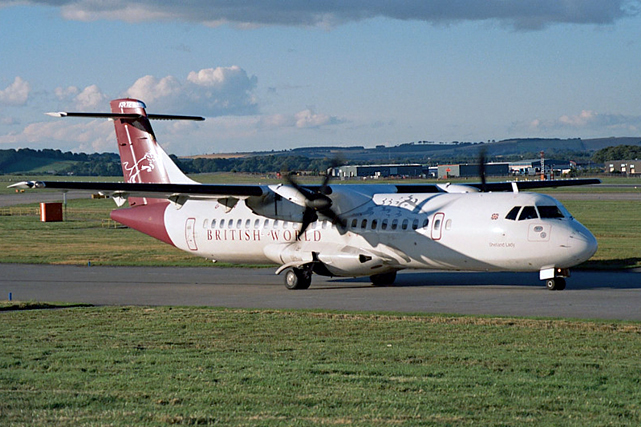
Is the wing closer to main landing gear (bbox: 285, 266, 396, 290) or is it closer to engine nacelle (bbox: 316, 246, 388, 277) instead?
main landing gear (bbox: 285, 266, 396, 290)

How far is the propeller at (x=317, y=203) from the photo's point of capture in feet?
82.0

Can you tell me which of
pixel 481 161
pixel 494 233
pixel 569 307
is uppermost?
pixel 481 161

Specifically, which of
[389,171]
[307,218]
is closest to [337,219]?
[307,218]

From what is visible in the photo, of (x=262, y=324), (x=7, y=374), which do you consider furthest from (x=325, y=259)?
(x=7, y=374)

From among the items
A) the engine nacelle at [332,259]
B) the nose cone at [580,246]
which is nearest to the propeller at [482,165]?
the engine nacelle at [332,259]

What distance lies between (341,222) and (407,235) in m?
2.32

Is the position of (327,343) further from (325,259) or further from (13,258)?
(13,258)

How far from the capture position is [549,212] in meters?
22.6

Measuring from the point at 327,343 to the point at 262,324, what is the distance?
9.77ft

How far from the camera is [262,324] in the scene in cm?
1772

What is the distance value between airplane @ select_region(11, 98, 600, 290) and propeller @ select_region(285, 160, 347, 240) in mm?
35

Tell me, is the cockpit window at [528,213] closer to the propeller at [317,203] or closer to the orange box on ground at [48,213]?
the propeller at [317,203]

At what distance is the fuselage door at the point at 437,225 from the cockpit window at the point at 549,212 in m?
2.77

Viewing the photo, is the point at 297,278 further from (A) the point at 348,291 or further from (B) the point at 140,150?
(B) the point at 140,150
